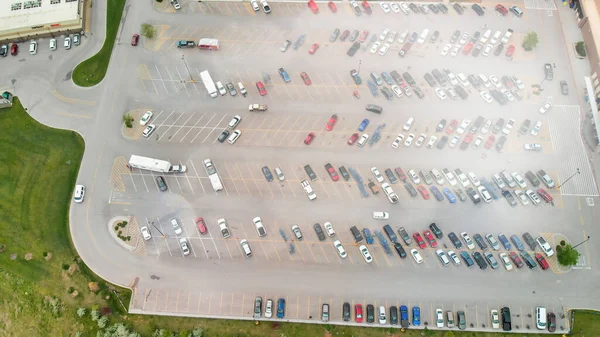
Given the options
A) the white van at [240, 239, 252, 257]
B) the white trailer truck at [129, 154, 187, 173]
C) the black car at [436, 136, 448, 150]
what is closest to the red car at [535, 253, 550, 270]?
the black car at [436, 136, 448, 150]

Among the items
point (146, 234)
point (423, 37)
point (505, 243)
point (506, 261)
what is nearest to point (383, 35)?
point (423, 37)

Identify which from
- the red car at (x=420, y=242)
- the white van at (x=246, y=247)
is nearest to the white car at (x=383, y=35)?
the red car at (x=420, y=242)

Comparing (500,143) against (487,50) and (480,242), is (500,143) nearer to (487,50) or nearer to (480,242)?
(480,242)

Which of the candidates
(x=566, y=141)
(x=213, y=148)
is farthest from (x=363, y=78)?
(x=566, y=141)

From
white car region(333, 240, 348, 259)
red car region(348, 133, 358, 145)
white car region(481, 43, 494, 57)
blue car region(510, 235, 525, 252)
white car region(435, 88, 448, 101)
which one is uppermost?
white car region(481, 43, 494, 57)

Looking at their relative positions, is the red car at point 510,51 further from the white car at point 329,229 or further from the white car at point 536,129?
the white car at point 329,229

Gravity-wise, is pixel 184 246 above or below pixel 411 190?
below

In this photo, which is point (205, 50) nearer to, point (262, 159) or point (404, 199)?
point (262, 159)

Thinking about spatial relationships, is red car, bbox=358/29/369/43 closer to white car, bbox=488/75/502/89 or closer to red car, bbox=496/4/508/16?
white car, bbox=488/75/502/89
